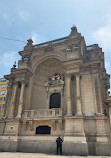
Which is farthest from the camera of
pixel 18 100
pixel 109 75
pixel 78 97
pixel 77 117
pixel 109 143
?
pixel 109 75

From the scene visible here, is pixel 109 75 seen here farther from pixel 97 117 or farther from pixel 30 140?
pixel 30 140

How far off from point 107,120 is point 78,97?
437 centimetres

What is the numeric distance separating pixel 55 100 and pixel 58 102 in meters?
0.65

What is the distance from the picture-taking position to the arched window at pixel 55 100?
22.0 m

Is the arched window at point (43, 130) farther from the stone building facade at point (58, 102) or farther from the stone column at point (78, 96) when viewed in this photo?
the stone column at point (78, 96)

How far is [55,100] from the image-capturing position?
2252 cm

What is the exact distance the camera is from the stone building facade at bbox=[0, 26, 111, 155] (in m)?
16.3

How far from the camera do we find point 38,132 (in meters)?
19.0

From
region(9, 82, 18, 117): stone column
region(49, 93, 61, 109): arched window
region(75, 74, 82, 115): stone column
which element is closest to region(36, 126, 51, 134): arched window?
region(49, 93, 61, 109): arched window

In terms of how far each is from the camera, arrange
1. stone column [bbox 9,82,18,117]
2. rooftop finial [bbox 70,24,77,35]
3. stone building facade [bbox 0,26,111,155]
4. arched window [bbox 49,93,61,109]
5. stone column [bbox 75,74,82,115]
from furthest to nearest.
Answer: rooftop finial [bbox 70,24,77,35] → arched window [bbox 49,93,61,109] → stone column [bbox 9,82,18,117] → stone column [bbox 75,74,82,115] → stone building facade [bbox 0,26,111,155]

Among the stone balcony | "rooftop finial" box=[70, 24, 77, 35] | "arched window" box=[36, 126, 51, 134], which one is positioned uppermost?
"rooftop finial" box=[70, 24, 77, 35]

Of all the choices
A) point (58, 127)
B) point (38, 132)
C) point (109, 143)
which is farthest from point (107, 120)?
point (38, 132)

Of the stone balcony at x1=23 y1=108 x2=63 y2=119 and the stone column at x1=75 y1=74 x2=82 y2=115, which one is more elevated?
the stone column at x1=75 y1=74 x2=82 y2=115

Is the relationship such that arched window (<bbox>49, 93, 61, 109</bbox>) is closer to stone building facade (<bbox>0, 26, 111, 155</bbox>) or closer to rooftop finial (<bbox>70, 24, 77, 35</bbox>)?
stone building facade (<bbox>0, 26, 111, 155</bbox>)
